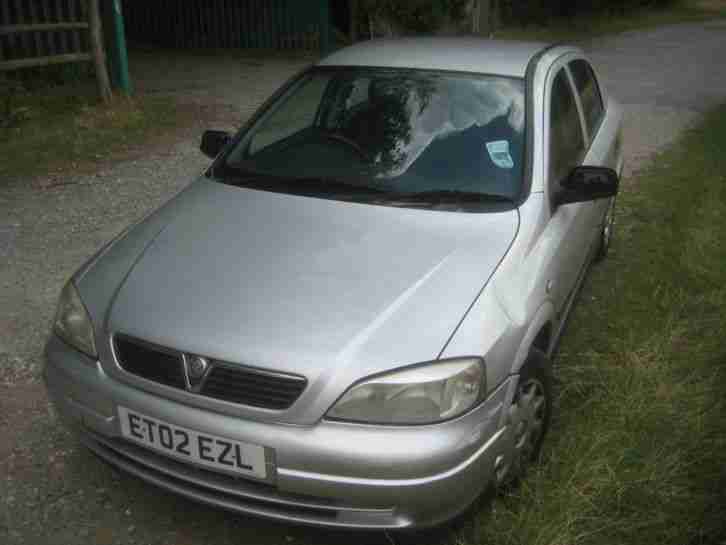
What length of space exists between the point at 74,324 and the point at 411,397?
128 cm

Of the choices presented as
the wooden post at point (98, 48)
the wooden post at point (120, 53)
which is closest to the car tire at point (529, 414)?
the wooden post at point (98, 48)

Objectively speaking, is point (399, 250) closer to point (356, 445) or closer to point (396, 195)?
point (396, 195)

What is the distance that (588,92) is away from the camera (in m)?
4.79

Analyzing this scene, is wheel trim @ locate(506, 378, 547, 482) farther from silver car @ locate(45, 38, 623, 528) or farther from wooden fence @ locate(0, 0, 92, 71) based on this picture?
wooden fence @ locate(0, 0, 92, 71)

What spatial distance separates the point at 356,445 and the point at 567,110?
2434 millimetres

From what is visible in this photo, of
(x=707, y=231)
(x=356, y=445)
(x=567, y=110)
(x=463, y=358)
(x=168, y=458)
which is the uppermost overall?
(x=567, y=110)

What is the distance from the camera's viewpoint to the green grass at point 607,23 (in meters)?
20.4

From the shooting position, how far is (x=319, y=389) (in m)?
2.37

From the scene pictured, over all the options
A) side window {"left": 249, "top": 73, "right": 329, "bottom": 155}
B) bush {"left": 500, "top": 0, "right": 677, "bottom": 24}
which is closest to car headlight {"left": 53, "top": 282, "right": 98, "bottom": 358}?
side window {"left": 249, "top": 73, "right": 329, "bottom": 155}

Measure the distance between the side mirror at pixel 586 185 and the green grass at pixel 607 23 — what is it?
16.4 metres

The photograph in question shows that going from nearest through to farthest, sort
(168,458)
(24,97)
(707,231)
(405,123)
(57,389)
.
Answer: (168,458) → (57,389) → (405,123) → (707,231) → (24,97)

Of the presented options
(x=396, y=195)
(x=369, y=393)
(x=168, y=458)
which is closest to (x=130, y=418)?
(x=168, y=458)

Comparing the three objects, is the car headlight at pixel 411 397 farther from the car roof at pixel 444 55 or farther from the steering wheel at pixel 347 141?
the car roof at pixel 444 55

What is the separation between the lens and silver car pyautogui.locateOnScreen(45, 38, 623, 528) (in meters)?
2.39
